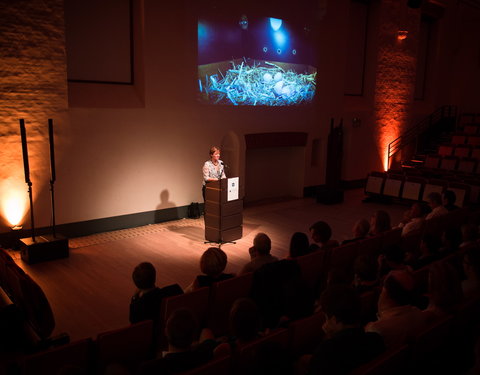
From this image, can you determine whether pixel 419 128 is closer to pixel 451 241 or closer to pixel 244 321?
pixel 451 241

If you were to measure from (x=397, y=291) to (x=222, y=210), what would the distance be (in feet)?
13.8

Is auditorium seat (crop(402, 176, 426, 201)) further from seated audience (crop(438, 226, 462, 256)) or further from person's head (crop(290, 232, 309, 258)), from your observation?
person's head (crop(290, 232, 309, 258))

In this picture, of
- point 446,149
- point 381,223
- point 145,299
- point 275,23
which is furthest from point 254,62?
point 446,149

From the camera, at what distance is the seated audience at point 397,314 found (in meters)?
A: 2.60

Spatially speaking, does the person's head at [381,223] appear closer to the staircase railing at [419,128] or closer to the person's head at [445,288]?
the person's head at [445,288]

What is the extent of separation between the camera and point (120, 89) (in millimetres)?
7508

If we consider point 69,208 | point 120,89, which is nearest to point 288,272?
point 69,208

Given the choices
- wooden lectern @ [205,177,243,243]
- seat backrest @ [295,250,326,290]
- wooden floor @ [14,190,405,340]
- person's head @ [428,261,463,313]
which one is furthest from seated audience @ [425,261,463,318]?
wooden lectern @ [205,177,243,243]

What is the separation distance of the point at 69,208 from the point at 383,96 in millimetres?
9232

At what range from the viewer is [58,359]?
2.44 metres

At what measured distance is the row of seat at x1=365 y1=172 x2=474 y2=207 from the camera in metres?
9.00

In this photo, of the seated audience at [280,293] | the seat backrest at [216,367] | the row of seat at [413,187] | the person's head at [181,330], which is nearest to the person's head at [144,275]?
the seated audience at [280,293]

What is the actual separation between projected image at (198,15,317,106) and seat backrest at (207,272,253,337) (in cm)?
541

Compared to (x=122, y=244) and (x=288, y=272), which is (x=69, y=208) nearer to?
(x=122, y=244)
